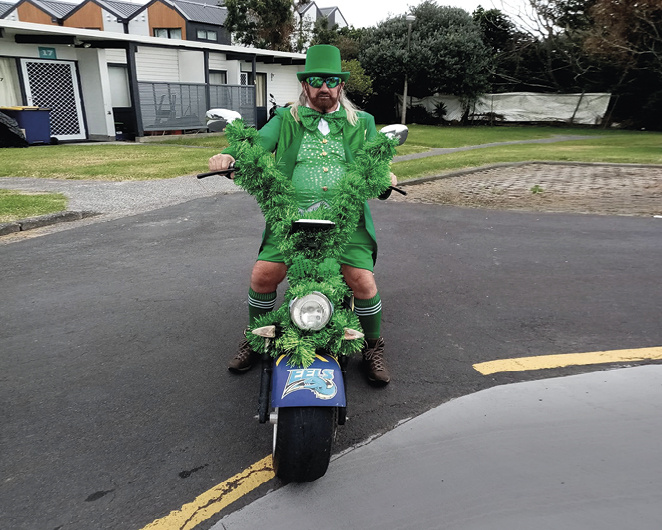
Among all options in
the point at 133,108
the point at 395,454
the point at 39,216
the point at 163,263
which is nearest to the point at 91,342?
the point at 163,263

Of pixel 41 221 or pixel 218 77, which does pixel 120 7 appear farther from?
pixel 41 221

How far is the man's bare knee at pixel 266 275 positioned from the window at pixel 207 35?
45.2m

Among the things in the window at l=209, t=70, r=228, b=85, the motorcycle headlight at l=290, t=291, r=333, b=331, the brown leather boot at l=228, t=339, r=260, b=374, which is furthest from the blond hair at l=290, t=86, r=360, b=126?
the window at l=209, t=70, r=228, b=85

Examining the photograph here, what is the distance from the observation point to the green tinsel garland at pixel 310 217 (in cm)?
241

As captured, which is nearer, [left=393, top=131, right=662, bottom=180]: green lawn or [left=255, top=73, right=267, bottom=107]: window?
[left=393, top=131, right=662, bottom=180]: green lawn

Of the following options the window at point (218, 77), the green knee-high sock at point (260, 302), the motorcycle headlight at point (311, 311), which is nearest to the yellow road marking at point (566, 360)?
the green knee-high sock at point (260, 302)

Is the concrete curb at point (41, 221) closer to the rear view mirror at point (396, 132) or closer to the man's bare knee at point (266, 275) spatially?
the man's bare knee at point (266, 275)

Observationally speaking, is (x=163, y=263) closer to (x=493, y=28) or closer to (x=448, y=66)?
(x=448, y=66)

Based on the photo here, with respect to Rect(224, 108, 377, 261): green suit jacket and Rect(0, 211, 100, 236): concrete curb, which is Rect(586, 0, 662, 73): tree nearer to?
Rect(0, 211, 100, 236): concrete curb

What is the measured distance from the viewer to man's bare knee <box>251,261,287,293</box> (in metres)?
3.09

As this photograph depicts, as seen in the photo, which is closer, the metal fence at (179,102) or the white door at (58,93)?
the white door at (58,93)

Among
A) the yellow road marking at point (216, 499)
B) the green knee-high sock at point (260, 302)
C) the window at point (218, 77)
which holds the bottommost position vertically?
the yellow road marking at point (216, 499)

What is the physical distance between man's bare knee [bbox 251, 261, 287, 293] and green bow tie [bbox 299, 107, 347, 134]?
31.7 inches

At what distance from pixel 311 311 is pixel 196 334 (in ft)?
6.03
